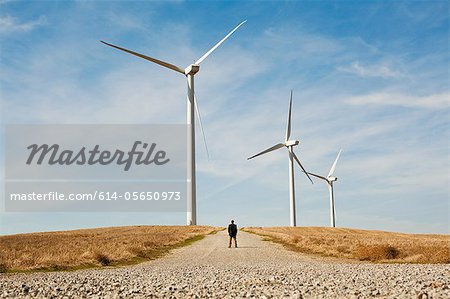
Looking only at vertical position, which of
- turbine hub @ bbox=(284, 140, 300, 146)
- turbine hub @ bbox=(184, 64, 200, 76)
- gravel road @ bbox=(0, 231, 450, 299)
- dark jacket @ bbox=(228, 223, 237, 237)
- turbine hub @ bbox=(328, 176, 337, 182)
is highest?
turbine hub @ bbox=(184, 64, 200, 76)

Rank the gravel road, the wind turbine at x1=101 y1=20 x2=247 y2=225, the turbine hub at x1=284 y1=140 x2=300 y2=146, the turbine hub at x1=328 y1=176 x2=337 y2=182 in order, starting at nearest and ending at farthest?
the gravel road < the wind turbine at x1=101 y1=20 x2=247 y2=225 < the turbine hub at x1=284 y1=140 x2=300 y2=146 < the turbine hub at x1=328 y1=176 x2=337 y2=182

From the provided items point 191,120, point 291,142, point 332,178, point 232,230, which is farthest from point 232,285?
point 332,178

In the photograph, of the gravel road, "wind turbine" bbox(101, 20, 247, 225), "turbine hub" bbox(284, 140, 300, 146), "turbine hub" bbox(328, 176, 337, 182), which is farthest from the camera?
"turbine hub" bbox(328, 176, 337, 182)

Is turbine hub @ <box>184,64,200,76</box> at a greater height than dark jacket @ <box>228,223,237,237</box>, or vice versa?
turbine hub @ <box>184,64,200,76</box>

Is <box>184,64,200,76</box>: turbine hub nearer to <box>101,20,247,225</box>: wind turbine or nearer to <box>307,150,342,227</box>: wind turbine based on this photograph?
<box>101,20,247,225</box>: wind turbine

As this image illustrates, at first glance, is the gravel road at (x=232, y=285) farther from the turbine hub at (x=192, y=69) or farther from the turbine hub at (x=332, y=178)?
the turbine hub at (x=332, y=178)

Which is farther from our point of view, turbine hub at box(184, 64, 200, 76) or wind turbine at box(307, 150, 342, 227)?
wind turbine at box(307, 150, 342, 227)

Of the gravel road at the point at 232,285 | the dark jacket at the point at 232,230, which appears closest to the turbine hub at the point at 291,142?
the dark jacket at the point at 232,230

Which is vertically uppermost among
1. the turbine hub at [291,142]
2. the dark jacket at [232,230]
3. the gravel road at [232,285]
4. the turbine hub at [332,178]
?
the turbine hub at [291,142]

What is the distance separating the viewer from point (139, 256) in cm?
3281

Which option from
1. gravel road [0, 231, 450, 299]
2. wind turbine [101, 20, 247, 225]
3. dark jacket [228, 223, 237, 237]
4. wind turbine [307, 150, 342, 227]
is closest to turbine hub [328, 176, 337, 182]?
wind turbine [307, 150, 342, 227]

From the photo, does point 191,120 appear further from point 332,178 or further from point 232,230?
point 332,178

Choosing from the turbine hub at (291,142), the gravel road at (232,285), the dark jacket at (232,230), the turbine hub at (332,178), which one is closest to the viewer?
the gravel road at (232,285)

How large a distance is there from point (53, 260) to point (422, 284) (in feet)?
63.6
